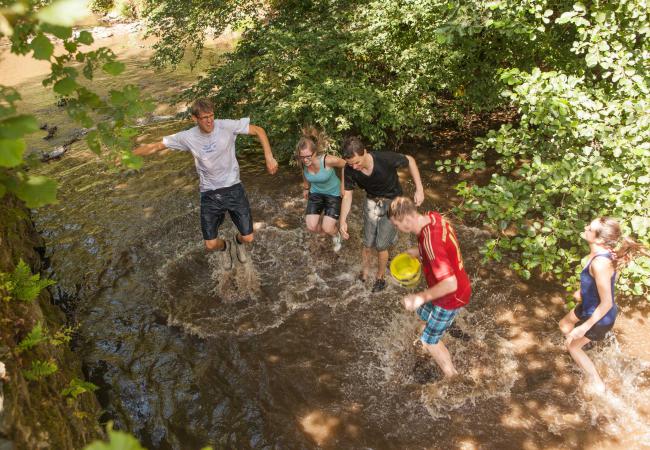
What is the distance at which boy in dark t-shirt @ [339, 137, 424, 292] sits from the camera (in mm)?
5184

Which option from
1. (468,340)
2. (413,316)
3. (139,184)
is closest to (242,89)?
(139,184)

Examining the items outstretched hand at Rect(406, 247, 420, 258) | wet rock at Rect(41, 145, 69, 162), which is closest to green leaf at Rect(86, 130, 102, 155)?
outstretched hand at Rect(406, 247, 420, 258)

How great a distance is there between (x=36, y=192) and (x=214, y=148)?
364 centimetres

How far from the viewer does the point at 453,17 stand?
5547 millimetres

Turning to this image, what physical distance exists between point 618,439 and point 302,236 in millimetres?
4948

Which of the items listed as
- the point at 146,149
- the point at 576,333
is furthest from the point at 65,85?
the point at 576,333

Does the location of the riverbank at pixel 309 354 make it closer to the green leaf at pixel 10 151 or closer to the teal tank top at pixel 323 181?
the teal tank top at pixel 323 181

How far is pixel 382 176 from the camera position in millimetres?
5461

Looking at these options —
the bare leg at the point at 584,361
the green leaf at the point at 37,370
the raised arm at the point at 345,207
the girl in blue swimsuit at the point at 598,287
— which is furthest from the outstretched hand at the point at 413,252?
the green leaf at the point at 37,370

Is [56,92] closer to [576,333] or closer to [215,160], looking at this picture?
[215,160]

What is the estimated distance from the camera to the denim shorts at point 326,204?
21.2 ft

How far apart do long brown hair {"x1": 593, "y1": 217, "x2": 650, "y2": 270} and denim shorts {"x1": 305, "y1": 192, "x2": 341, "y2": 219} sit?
3.30 meters

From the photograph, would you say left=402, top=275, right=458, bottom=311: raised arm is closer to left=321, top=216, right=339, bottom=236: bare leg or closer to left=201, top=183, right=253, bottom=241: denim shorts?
left=321, top=216, right=339, bottom=236: bare leg

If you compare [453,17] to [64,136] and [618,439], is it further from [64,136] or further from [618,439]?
[64,136]
